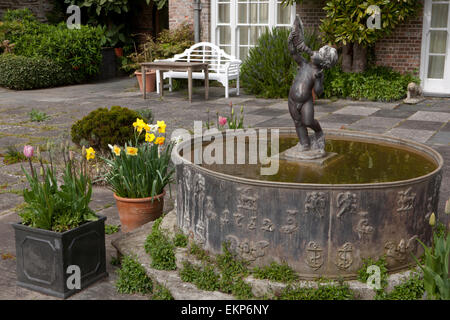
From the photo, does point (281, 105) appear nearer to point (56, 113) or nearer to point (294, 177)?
Result: point (56, 113)

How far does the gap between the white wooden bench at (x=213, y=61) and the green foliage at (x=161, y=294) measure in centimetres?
831

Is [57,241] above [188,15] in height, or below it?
below

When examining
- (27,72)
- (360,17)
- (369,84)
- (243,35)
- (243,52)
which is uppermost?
(360,17)

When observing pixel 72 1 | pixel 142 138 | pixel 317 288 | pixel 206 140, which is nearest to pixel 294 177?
pixel 317 288

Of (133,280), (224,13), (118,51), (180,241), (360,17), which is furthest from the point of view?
(118,51)

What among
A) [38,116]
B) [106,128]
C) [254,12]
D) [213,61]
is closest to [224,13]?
[254,12]

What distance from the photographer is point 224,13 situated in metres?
13.3

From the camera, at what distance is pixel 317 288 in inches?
133

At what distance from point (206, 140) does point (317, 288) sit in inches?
77.7

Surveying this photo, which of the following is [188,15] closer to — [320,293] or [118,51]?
[118,51]

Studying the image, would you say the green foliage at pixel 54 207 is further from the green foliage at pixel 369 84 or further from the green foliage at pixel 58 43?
the green foliage at pixel 58 43
